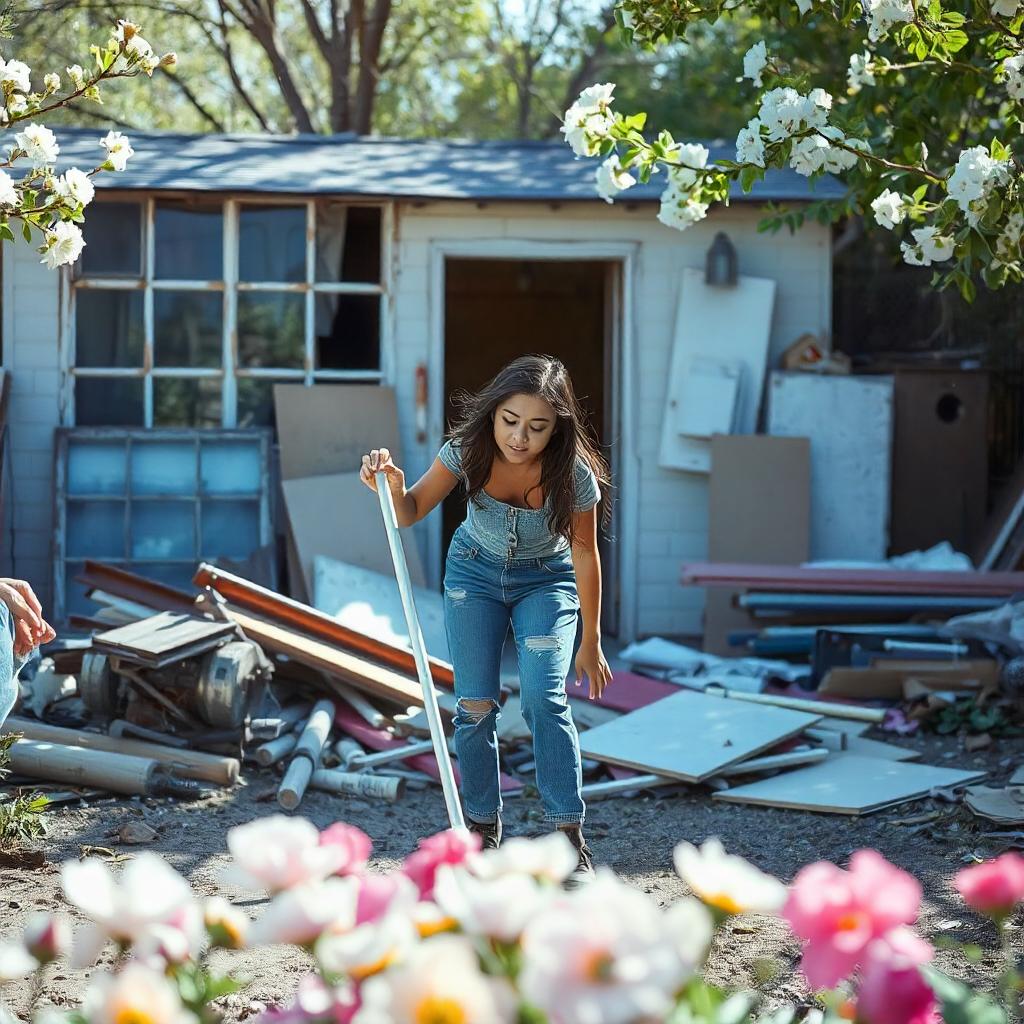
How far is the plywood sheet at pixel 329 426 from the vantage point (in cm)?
901

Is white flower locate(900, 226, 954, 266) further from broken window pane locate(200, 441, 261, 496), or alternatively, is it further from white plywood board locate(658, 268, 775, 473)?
broken window pane locate(200, 441, 261, 496)

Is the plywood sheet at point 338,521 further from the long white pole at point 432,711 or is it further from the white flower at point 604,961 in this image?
the white flower at point 604,961

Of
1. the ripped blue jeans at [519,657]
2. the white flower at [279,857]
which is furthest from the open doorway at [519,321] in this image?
the white flower at [279,857]

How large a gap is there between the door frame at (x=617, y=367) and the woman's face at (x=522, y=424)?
16.7ft

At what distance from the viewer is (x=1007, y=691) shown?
23.3ft

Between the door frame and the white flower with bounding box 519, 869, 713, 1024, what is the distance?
7.98 metres

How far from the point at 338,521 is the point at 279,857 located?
7.40 metres

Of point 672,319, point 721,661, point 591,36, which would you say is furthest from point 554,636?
point 591,36

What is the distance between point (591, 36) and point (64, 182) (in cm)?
1356

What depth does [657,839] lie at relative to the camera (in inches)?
218

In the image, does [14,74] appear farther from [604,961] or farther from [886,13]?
[604,961]

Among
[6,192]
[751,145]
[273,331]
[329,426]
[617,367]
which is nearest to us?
[6,192]

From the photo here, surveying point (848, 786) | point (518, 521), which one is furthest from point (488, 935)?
point (848, 786)

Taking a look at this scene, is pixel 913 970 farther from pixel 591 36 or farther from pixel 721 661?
pixel 591 36
